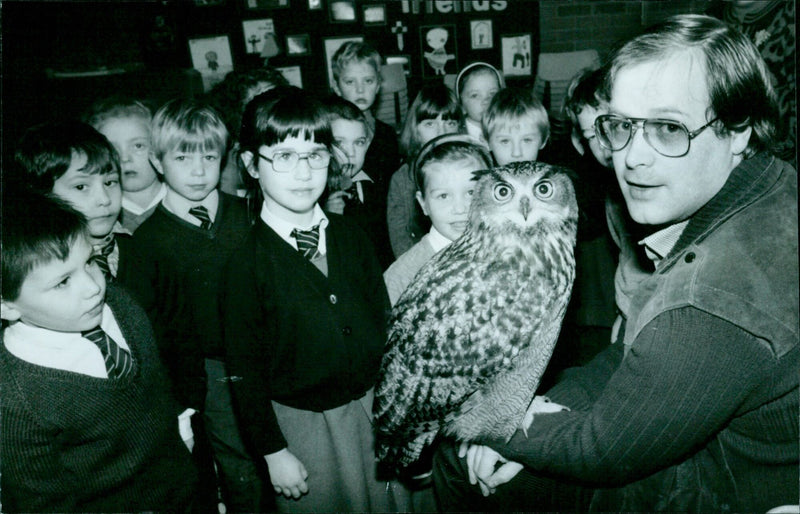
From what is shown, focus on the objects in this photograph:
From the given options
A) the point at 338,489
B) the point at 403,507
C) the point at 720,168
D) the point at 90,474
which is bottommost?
the point at 403,507

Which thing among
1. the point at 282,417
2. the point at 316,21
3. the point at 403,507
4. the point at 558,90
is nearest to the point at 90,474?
the point at 282,417

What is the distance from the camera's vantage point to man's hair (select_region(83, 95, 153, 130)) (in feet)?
8.05

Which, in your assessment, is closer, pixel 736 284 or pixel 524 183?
pixel 736 284

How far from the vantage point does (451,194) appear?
190 centimetres

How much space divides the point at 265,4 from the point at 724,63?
14.4 ft

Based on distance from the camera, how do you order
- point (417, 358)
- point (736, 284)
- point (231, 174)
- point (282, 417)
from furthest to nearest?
1. point (231, 174)
2. point (282, 417)
3. point (417, 358)
4. point (736, 284)

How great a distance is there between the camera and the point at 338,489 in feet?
5.65

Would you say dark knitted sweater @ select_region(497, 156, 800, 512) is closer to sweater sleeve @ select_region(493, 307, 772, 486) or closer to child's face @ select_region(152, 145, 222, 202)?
sweater sleeve @ select_region(493, 307, 772, 486)

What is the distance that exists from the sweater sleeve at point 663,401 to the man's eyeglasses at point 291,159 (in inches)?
47.5

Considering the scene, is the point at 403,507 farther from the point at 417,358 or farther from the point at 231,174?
the point at 231,174

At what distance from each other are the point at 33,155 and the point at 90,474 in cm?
126

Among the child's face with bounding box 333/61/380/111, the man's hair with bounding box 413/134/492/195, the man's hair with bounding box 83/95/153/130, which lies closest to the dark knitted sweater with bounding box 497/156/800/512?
the man's hair with bounding box 413/134/492/195

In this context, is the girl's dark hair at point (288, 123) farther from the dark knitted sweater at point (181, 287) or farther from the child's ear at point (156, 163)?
the child's ear at point (156, 163)

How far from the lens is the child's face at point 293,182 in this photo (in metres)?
1.71
